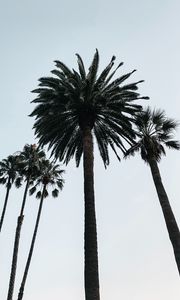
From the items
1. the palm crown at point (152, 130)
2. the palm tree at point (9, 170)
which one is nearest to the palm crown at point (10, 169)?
the palm tree at point (9, 170)

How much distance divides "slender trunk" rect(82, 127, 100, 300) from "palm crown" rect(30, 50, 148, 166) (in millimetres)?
2234

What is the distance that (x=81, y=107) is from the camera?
20.7m

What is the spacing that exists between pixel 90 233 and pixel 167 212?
5.12 metres

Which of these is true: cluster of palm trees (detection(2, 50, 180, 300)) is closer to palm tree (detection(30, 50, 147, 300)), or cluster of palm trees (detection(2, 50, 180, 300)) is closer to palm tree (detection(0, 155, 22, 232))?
palm tree (detection(30, 50, 147, 300))

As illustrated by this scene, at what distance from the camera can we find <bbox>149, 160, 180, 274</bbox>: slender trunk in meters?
17.5

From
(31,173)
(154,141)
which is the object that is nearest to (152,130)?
(154,141)

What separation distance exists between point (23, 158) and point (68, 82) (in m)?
20.5

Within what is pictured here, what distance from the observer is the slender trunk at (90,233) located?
48.4ft

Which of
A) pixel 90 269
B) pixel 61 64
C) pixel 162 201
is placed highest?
pixel 61 64

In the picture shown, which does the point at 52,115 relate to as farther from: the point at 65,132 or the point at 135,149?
the point at 135,149

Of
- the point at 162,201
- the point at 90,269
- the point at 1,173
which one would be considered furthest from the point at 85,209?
the point at 1,173

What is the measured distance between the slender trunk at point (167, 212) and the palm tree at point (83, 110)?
3193mm

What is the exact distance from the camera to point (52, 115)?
70.5ft

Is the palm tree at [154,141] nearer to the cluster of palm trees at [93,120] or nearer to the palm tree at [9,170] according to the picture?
the cluster of palm trees at [93,120]
